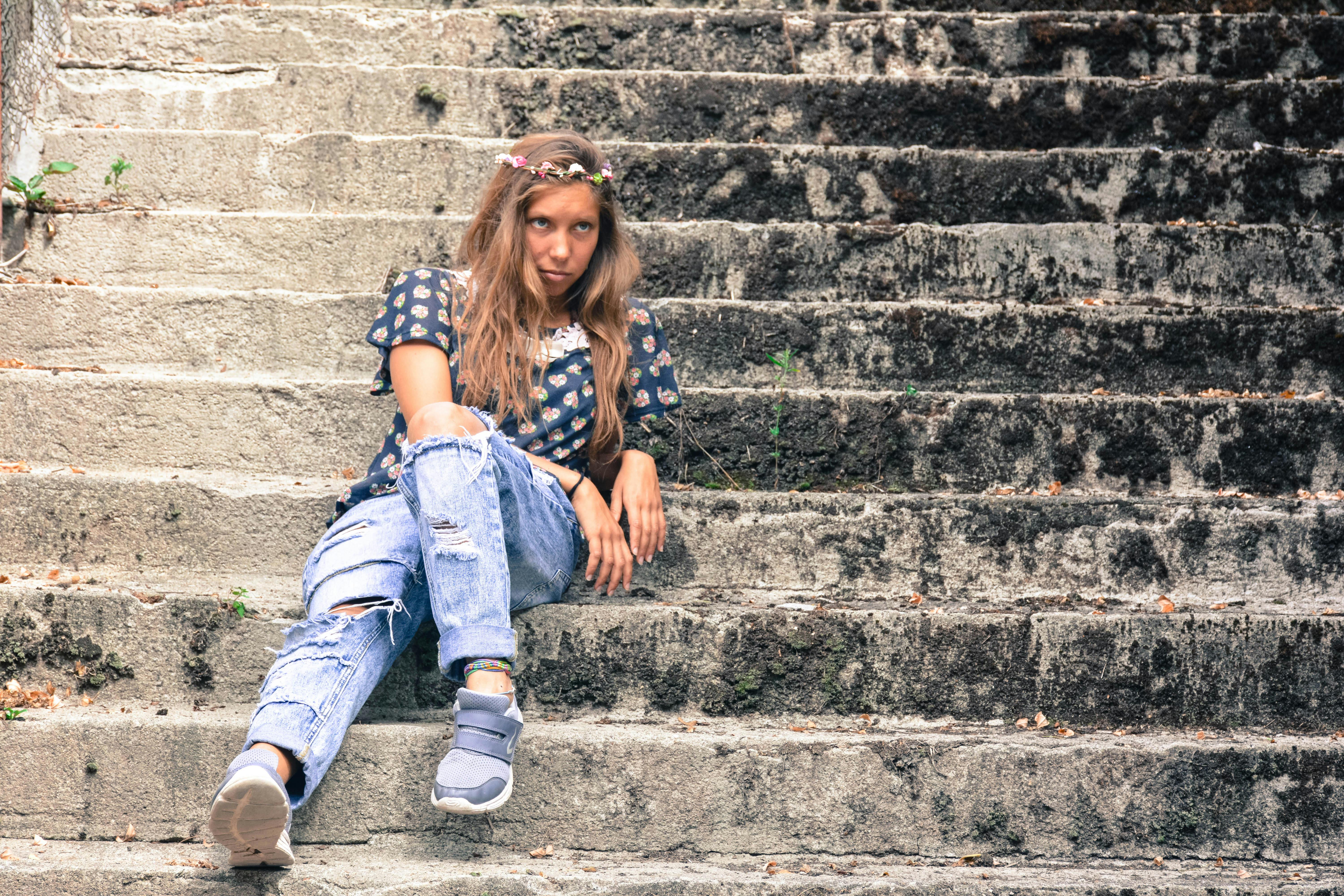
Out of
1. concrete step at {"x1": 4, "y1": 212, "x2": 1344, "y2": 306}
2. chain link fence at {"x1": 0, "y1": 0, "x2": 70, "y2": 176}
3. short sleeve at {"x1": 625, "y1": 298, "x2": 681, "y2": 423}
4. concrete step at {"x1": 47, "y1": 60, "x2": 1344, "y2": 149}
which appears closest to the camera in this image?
short sleeve at {"x1": 625, "y1": 298, "x2": 681, "y2": 423}

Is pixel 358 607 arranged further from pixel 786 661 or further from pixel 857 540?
pixel 857 540

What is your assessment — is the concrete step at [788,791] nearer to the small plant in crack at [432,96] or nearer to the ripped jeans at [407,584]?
the ripped jeans at [407,584]

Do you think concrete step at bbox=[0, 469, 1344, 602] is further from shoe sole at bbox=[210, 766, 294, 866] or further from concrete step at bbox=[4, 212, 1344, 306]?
concrete step at bbox=[4, 212, 1344, 306]

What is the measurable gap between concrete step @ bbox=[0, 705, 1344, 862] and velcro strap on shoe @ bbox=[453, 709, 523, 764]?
0.43 feet

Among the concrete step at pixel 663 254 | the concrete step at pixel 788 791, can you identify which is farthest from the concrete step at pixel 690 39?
the concrete step at pixel 788 791

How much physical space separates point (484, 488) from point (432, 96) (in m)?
2.18

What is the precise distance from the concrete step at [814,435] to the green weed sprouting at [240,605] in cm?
51

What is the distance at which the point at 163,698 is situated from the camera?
2.20m

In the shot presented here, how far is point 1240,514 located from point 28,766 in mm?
2537

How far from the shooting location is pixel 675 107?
3721mm

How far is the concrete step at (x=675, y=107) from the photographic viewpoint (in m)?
3.62

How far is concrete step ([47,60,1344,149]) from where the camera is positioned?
11.9 feet

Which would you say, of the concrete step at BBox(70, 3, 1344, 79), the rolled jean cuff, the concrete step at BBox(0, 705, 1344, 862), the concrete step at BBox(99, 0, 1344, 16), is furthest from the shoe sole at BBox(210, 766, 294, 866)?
the concrete step at BBox(99, 0, 1344, 16)

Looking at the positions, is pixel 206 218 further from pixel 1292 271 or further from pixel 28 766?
pixel 1292 271
